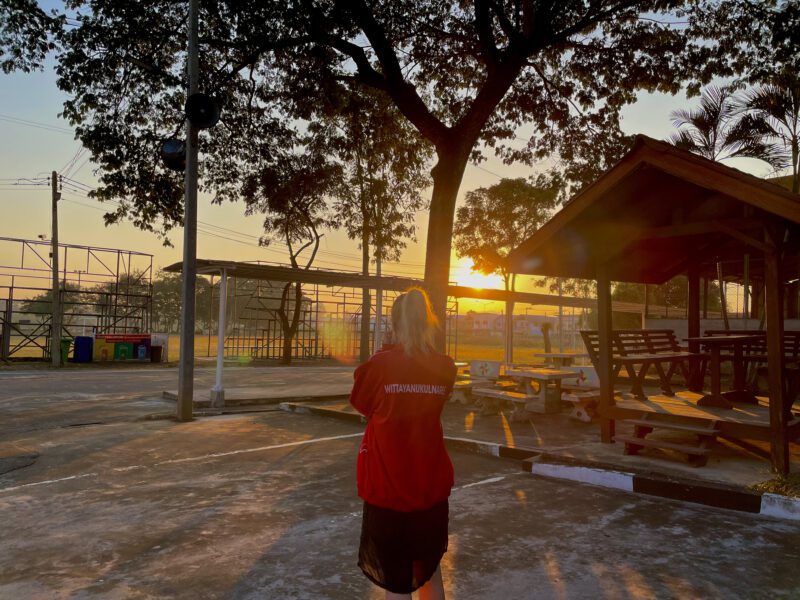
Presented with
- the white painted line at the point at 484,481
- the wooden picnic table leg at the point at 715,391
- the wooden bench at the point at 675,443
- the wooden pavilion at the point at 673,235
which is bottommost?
the white painted line at the point at 484,481

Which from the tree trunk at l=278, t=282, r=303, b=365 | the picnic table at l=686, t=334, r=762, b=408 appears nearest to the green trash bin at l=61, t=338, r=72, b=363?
the tree trunk at l=278, t=282, r=303, b=365

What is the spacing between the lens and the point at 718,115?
17.6m

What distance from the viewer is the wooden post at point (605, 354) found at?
24.9ft

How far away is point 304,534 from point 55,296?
78.4ft

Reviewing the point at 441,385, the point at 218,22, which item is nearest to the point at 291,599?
the point at 441,385

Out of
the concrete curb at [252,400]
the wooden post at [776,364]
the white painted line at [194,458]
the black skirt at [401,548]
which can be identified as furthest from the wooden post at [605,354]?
the concrete curb at [252,400]

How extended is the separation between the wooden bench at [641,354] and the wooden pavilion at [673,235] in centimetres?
84

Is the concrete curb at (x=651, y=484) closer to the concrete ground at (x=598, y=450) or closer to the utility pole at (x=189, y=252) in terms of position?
the concrete ground at (x=598, y=450)

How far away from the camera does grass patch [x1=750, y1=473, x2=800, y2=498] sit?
5186 millimetres

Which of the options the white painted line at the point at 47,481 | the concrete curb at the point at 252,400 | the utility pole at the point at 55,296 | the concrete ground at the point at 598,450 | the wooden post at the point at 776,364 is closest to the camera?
the wooden post at the point at 776,364

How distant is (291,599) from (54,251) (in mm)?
25419

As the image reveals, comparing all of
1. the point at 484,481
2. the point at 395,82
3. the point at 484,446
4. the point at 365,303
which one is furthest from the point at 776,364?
the point at 365,303

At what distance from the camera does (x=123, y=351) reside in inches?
1011

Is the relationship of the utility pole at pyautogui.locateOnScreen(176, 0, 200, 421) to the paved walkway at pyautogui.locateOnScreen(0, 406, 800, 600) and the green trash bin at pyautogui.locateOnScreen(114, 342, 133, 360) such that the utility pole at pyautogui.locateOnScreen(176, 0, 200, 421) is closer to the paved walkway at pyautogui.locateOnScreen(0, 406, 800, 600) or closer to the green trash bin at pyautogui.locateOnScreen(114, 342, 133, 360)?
the paved walkway at pyautogui.locateOnScreen(0, 406, 800, 600)
